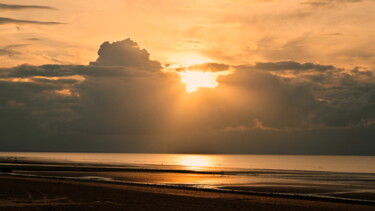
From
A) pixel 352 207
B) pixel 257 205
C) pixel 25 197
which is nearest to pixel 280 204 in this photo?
pixel 257 205

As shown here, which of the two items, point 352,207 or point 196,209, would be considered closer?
point 196,209

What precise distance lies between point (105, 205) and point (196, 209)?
6.57 metres

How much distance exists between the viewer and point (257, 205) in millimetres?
36219

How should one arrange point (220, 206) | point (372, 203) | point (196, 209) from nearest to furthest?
point (196, 209), point (220, 206), point (372, 203)

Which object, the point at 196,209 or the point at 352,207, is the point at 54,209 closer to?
the point at 196,209

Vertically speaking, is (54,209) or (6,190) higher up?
(6,190)

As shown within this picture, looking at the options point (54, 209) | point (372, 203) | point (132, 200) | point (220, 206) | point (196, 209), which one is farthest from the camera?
point (372, 203)

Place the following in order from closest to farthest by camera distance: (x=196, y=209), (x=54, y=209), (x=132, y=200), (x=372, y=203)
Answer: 1. (x=54, y=209)
2. (x=196, y=209)
3. (x=132, y=200)
4. (x=372, y=203)

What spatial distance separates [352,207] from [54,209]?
23.5 m

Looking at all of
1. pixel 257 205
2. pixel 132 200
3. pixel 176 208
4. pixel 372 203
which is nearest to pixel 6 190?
pixel 132 200

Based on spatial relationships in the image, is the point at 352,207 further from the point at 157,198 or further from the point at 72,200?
the point at 72,200

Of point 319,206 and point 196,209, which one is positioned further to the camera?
point 319,206

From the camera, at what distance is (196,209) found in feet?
104

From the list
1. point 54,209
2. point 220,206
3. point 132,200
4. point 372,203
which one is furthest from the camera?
point 372,203
